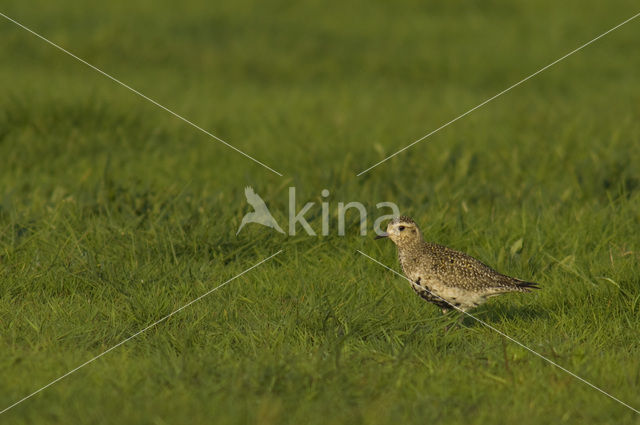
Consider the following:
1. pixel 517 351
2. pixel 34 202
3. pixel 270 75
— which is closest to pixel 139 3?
pixel 270 75

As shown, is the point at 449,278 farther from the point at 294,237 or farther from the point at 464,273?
the point at 294,237

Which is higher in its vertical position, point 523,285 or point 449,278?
point 449,278

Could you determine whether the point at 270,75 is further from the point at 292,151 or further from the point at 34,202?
the point at 34,202

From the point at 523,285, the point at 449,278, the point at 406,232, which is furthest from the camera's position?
the point at 406,232

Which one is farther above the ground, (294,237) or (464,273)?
(464,273)

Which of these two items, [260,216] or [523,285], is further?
[260,216]

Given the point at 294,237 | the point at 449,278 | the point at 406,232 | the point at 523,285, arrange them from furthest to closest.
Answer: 1. the point at 294,237
2. the point at 406,232
3. the point at 523,285
4. the point at 449,278

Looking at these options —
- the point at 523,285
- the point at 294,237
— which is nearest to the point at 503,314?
the point at 523,285

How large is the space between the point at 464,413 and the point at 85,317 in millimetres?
2811

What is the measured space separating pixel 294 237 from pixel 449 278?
1.82 meters

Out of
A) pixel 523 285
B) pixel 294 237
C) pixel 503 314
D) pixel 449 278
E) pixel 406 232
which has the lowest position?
pixel 503 314

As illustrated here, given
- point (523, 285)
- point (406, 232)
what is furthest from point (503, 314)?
point (406, 232)

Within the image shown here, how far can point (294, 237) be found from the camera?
739 cm

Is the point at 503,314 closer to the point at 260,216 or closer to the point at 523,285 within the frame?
the point at 523,285
